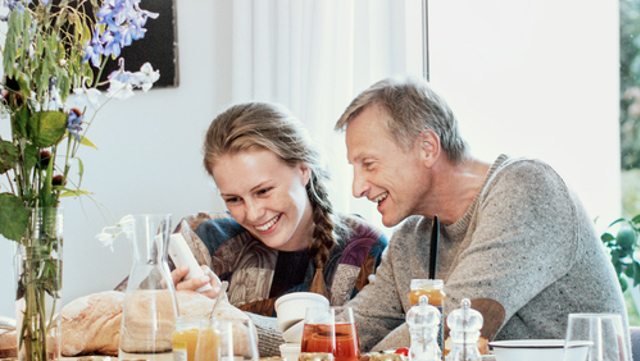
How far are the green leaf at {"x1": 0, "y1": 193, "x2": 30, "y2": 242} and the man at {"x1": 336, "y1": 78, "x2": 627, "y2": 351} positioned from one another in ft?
2.36

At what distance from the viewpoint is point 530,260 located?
1.35 m

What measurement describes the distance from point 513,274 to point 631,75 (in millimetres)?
1466

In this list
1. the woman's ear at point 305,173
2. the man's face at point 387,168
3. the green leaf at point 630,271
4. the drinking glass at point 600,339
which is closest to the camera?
the drinking glass at point 600,339

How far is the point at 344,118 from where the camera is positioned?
1737 millimetres

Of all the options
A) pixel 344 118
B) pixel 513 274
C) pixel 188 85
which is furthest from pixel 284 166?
pixel 188 85

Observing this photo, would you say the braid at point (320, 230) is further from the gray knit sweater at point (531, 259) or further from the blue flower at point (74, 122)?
the blue flower at point (74, 122)

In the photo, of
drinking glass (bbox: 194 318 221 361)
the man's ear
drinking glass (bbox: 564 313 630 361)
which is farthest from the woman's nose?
drinking glass (bbox: 564 313 630 361)

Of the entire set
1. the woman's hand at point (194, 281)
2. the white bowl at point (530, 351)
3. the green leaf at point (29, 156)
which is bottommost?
the woman's hand at point (194, 281)

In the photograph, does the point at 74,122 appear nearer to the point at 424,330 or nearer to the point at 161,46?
the point at 424,330

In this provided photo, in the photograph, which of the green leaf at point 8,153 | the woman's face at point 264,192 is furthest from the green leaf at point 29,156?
the woman's face at point 264,192

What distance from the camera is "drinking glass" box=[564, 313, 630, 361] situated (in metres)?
0.59

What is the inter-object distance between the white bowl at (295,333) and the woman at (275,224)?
697 mm

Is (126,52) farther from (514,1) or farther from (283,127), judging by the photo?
(514,1)

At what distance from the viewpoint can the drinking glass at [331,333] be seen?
0.80m
